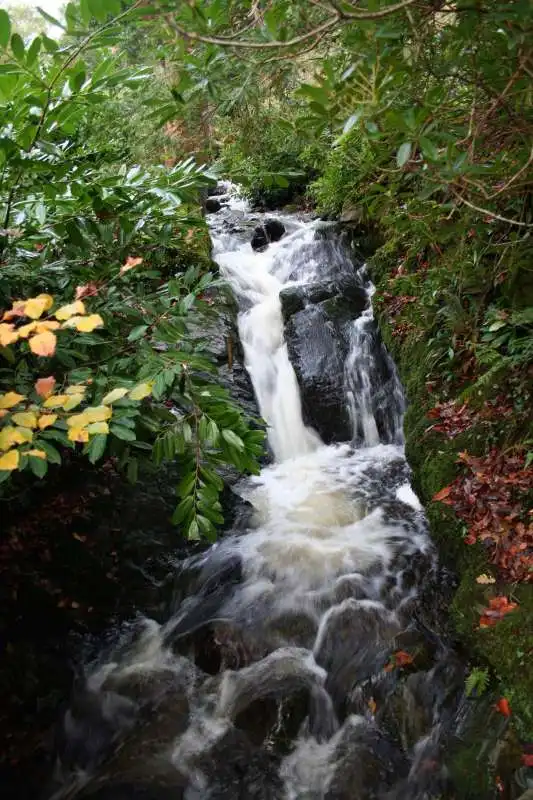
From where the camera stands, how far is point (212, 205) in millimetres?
13516

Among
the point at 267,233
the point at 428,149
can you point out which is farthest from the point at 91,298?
the point at 267,233

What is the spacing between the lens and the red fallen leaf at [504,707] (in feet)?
9.67

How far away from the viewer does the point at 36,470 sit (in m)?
1.90

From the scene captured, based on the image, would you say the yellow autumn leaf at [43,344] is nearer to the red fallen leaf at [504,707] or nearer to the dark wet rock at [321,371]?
the red fallen leaf at [504,707]

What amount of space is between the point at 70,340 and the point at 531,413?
3080mm

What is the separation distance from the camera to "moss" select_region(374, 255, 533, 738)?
2.99 m

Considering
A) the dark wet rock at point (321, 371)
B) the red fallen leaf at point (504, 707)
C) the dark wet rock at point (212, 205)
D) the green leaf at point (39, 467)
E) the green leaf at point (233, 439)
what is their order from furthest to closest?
the dark wet rock at point (212, 205)
the dark wet rock at point (321, 371)
the red fallen leaf at point (504, 707)
the green leaf at point (233, 439)
the green leaf at point (39, 467)

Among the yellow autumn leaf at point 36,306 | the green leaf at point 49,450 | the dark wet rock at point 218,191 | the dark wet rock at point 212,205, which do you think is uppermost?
the dark wet rock at point 218,191

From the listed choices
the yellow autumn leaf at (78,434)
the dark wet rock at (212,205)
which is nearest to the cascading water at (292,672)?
the yellow autumn leaf at (78,434)

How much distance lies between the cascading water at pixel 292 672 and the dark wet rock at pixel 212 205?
9.00 meters

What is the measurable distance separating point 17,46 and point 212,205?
12063 mm

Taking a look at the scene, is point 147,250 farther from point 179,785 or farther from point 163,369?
point 179,785

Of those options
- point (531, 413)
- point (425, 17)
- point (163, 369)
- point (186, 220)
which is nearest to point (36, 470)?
point (163, 369)

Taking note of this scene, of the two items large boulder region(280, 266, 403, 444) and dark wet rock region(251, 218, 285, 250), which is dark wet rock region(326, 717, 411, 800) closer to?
large boulder region(280, 266, 403, 444)
